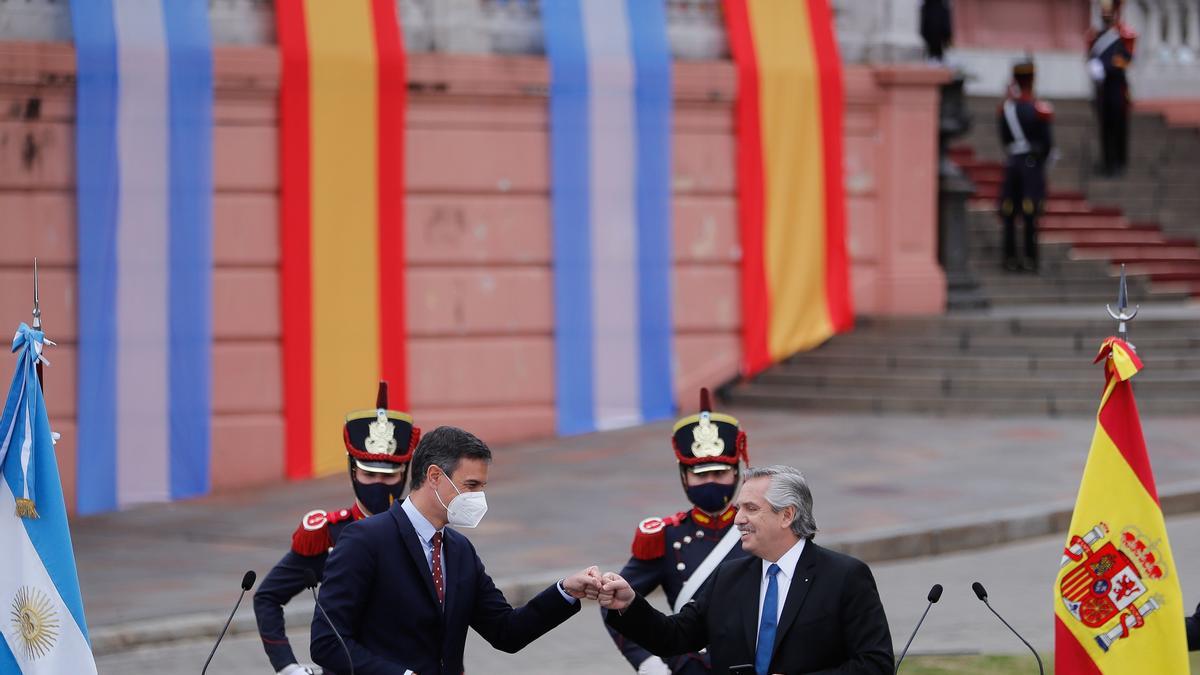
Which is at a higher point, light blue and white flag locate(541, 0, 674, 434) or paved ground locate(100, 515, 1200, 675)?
light blue and white flag locate(541, 0, 674, 434)

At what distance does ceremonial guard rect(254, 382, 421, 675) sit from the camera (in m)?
7.73

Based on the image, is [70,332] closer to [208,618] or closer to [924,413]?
[208,618]

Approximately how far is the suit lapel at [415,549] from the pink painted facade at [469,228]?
9.99 m

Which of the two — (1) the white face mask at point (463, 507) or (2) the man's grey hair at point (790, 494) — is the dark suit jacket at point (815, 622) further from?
(1) the white face mask at point (463, 507)

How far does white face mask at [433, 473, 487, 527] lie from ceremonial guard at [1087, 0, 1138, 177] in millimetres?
18460

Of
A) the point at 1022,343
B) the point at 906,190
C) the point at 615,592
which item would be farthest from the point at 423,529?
the point at 906,190

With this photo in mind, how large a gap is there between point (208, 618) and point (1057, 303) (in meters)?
12.7

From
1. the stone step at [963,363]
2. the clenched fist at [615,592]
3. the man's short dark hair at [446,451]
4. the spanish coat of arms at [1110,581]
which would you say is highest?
the man's short dark hair at [446,451]

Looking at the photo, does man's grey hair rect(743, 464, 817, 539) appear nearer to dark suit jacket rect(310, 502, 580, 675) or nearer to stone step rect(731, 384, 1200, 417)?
dark suit jacket rect(310, 502, 580, 675)

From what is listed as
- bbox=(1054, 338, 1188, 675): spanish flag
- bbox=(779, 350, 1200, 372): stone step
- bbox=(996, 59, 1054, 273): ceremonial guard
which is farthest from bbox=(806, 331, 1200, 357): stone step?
bbox=(1054, 338, 1188, 675): spanish flag

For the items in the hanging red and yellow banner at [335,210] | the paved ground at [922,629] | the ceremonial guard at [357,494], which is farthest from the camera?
the hanging red and yellow banner at [335,210]

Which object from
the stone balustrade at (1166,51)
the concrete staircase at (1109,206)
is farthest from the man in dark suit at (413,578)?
the stone balustrade at (1166,51)

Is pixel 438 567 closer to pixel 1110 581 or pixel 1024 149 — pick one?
pixel 1110 581

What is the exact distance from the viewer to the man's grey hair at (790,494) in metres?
6.02
